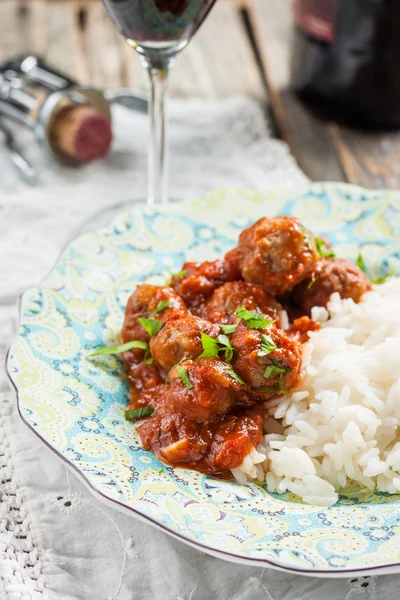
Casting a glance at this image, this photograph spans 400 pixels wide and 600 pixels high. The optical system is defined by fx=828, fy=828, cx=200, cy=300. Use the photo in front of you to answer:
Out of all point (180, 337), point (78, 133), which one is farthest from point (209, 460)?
point (78, 133)

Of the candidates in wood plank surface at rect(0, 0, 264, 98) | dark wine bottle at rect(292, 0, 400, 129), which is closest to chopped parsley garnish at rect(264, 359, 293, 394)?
dark wine bottle at rect(292, 0, 400, 129)

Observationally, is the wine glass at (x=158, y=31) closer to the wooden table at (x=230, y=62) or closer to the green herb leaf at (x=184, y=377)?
the wooden table at (x=230, y=62)

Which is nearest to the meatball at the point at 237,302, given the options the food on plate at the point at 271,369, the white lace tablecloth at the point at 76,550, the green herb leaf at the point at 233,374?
the food on plate at the point at 271,369

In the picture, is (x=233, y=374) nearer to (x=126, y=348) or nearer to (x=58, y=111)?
(x=126, y=348)

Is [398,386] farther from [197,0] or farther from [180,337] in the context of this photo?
[197,0]

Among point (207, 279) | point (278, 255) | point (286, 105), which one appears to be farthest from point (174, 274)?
point (286, 105)

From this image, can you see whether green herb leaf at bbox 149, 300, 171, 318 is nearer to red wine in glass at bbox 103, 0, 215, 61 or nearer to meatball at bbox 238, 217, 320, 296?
meatball at bbox 238, 217, 320, 296
